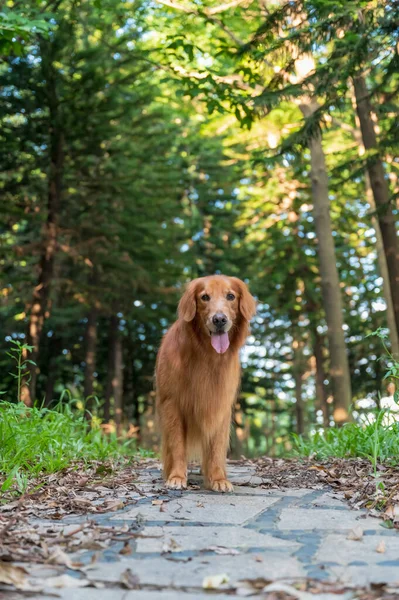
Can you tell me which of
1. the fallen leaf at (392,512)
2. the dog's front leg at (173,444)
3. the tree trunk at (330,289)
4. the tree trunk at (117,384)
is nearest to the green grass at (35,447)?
the dog's front leg at (173,444)

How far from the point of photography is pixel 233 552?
2434 millimetres

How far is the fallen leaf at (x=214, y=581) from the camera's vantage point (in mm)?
2018

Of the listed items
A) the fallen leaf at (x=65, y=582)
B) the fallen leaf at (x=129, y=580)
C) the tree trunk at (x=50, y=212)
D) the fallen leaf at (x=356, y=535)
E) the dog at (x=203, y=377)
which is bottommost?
the fallen leaf at (x=356, y=535)

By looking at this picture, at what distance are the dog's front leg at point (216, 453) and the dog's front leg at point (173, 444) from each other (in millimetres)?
152

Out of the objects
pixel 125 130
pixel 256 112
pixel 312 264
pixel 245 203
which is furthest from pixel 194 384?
pixel 245 203

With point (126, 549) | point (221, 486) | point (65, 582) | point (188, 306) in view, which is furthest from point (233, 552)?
point (188, 306)

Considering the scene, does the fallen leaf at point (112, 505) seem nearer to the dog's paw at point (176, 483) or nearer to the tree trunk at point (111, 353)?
the dog's paw at point (176, 483)

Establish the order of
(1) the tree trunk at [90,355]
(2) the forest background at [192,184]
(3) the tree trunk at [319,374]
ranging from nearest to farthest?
1. (2) the forest background at [192,184]
2. (1) the tree trunk at [90,355]
3. (3) the tree trunk at [319,374]

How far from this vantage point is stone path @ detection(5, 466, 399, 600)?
2029 millimetres

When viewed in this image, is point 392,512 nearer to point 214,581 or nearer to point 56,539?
point 214,581

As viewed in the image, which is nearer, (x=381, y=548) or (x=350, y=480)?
(x=381, y=548)

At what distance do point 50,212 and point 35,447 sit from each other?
644 cm

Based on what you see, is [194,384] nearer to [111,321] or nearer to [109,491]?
[109,491]

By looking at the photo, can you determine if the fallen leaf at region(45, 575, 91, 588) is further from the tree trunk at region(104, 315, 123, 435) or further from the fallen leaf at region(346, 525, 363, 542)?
the tree trunk at region(104, 315, 123, 435)
